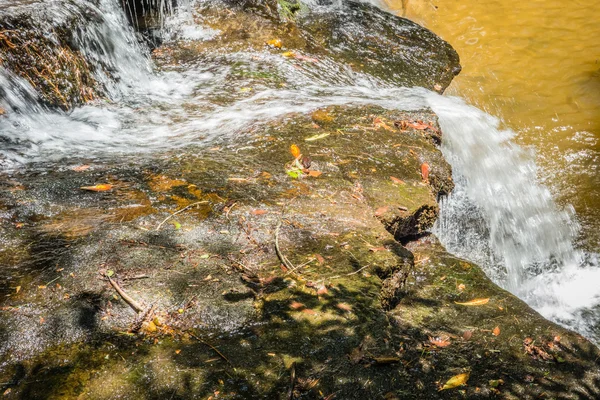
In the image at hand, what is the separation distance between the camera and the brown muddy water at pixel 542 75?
5836 mm

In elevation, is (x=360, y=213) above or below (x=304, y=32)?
below

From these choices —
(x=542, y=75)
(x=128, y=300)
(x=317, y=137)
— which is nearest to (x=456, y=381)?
(x=128, y=300)

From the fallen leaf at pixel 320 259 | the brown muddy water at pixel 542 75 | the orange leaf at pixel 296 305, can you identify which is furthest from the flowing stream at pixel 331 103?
the orange leaf at pixel 296 305

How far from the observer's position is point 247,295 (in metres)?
2.73

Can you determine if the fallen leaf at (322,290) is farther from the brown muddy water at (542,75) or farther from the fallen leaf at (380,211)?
the brown muddy water at (542,75)

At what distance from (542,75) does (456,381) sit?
6785 millimetres

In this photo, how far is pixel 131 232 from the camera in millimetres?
3049

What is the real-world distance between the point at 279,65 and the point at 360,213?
3.66 meters

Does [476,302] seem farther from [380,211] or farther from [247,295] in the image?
[247,295]

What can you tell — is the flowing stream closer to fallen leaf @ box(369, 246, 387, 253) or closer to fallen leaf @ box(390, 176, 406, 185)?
fallen leaf @ box(390, 176, 406, 185)

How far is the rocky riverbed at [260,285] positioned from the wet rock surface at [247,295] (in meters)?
0.01

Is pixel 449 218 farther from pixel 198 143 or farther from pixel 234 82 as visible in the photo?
pixel 234 82

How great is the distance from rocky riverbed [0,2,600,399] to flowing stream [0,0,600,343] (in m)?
0.42

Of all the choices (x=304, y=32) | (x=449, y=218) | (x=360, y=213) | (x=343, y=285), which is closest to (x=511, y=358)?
(x=343, y=285)
